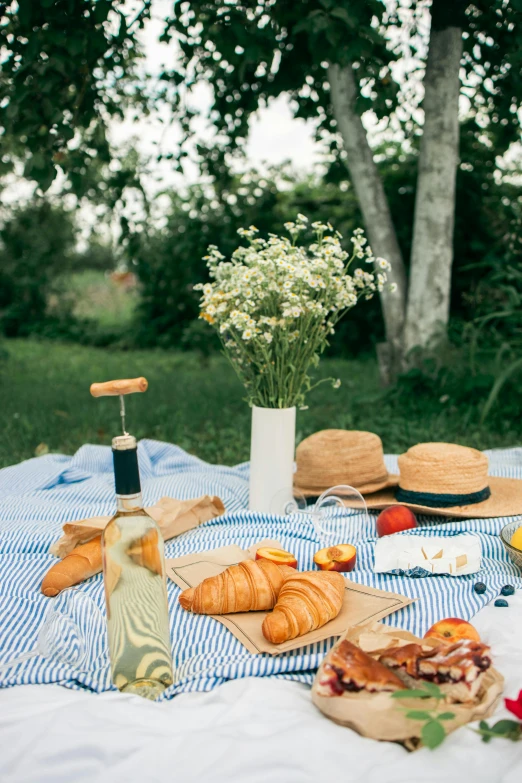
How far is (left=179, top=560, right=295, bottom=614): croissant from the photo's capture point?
190 centimetres

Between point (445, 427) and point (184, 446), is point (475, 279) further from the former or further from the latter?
point (184, 446)

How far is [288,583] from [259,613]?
6.0 inches

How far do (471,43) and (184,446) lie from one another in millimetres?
3882

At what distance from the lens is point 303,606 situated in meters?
1.76

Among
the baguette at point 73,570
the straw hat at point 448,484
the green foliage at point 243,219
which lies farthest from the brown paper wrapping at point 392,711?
the green foliage at point 243,219

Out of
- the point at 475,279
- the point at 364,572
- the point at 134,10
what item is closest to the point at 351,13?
the point at 134,10

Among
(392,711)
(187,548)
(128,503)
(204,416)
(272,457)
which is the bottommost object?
(204,416)

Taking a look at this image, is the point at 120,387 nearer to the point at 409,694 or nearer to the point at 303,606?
the point at 303,606

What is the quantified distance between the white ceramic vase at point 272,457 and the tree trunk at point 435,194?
3026mm

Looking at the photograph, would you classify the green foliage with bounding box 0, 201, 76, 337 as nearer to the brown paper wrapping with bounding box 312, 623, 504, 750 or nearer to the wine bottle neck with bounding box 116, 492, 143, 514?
the wine bottle neck with bounding box 116, 492, 143, 514

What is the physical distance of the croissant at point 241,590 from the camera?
1.90 m

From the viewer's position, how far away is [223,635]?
186cm

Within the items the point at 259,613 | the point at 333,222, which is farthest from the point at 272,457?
the point at 333,222

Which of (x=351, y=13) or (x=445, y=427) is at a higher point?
(x=351, y=13)
